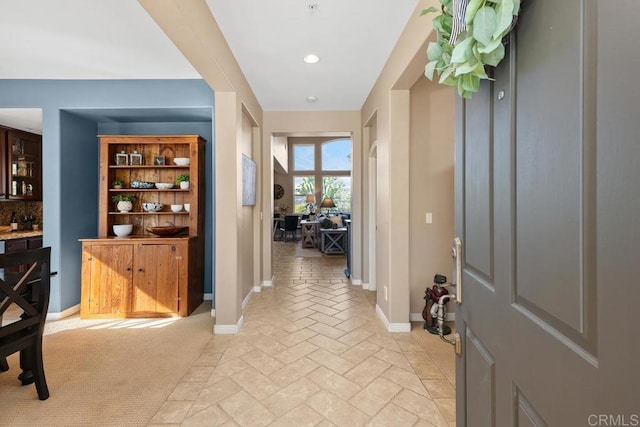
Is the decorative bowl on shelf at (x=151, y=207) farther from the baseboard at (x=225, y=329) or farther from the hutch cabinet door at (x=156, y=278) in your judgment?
the baseboard at (x=225, y=329)

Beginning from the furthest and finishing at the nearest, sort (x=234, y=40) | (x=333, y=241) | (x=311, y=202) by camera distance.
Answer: (x=311, y=202) → (x=333, y=241) → (x=234, y=40)

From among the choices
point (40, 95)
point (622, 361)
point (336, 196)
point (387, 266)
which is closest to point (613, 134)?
point (622, 361)

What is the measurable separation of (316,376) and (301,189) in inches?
393

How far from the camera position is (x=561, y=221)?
22.1 inches

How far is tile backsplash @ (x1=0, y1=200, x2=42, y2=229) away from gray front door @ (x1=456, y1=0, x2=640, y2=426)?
6.06 meters

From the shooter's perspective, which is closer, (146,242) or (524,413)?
(524,413)

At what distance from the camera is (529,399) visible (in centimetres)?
67

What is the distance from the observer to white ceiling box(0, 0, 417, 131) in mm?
2139

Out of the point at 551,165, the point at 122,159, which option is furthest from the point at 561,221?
the point at 122,159

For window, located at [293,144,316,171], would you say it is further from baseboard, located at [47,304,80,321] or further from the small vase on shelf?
baseboard, located at [47,304,80,321]

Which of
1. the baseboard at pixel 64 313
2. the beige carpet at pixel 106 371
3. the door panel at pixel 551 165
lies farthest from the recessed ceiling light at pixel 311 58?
the baseboard at pixel 64 313

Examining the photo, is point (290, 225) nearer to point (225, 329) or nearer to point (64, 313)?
point (64, 313)

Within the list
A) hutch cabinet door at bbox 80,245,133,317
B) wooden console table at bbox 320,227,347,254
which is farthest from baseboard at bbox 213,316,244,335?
wooden console table at bbox 320,227,347,254

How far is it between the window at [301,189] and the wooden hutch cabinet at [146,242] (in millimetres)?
8036
